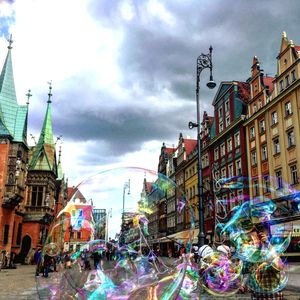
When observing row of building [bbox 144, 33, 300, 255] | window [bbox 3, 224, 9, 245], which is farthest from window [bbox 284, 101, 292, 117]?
window [bbox 3, 224, 9, 245]

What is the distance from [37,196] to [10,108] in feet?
34.6

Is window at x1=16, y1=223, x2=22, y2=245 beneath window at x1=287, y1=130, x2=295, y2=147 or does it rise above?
beneath

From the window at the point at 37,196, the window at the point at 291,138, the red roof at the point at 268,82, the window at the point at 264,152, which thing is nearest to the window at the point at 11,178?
the window at the point at 37,196

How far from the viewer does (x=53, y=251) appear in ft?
22.9

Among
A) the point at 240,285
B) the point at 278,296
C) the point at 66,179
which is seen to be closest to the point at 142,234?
the point at 278,296

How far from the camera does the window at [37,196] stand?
39375 millimetres

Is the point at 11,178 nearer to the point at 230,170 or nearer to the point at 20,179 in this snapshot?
the point at 20,179

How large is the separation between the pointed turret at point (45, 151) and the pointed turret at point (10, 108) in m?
7.10

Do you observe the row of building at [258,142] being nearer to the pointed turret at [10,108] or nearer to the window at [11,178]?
the window at [11,178]

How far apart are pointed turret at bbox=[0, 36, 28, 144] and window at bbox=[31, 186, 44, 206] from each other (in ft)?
25.4

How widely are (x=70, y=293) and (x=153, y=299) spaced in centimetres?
156

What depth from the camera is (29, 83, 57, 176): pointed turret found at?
41069 millimetres

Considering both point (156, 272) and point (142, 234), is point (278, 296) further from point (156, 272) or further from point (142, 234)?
point (142, 234)

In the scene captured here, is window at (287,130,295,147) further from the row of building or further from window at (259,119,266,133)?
window at (259,119,266,133)
